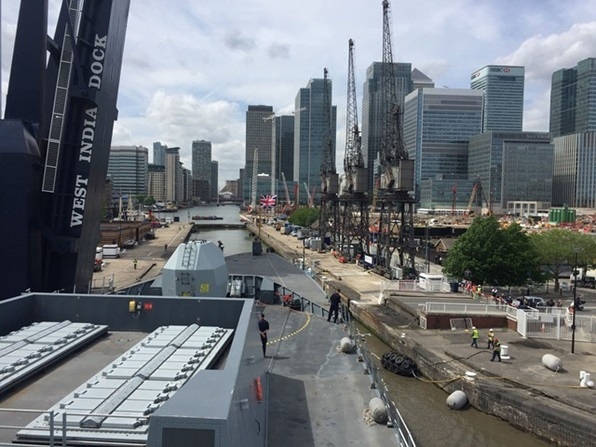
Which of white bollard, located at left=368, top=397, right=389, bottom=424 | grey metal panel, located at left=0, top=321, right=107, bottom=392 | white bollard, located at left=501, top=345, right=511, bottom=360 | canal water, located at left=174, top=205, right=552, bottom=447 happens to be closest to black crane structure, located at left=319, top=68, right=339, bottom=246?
white bollard, located at left=501, top=345, right=511, bottom=360

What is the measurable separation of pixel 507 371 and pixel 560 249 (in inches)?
1020

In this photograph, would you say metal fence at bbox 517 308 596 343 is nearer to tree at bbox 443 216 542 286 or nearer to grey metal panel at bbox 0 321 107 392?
tree at bbox 443 216 542 286

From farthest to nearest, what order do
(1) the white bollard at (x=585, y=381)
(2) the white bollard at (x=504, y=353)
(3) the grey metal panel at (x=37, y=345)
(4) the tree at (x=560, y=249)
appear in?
1. (4) the tree at (x=560, y=249)
2. (2) the white bollard at (x=504, y=353)
3. (1) the white bollard at (x=585, y=381)
4. (3) the grey metal panel at (x=37, y=345)

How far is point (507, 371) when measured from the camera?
19.7 m

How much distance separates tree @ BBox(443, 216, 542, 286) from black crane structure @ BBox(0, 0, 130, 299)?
29.1 m

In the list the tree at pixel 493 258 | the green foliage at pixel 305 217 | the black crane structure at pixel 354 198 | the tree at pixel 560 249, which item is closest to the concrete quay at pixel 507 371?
the tree at pixel 493 258

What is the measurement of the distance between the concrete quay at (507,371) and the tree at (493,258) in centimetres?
483

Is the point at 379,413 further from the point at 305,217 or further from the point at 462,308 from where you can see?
the point at 305,217

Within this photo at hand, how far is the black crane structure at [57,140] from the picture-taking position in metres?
12.8

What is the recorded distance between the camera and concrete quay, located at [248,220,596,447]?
15898 mm

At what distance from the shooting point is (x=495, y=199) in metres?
190

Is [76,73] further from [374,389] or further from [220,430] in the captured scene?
[220,430]

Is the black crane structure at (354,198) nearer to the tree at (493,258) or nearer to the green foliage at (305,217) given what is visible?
the tree at (493,258)

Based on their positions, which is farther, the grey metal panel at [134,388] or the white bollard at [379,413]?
the white bollard at [379,413]
